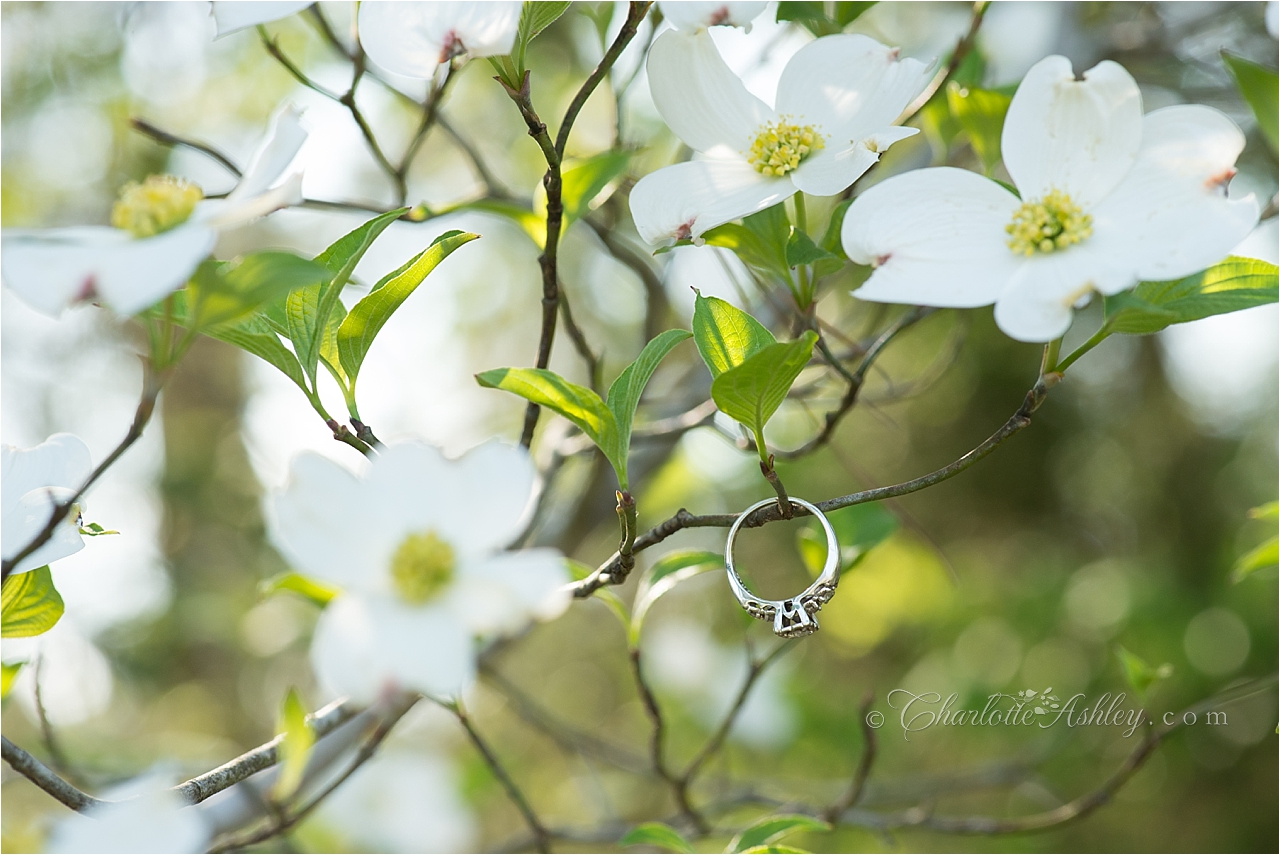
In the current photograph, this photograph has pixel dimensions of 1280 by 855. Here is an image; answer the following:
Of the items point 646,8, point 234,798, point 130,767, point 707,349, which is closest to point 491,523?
point 707,349

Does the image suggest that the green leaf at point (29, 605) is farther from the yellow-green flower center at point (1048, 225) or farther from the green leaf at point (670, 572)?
the yellow-green flower center at point (1048, 225)

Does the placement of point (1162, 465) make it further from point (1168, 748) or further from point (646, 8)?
point (646, 8)

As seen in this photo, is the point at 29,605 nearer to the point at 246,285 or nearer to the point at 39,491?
the point at 39,491

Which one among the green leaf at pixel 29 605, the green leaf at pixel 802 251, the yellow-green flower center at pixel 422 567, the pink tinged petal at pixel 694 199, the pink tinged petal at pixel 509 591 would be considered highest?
the pink tinged petal at pixel 694 199

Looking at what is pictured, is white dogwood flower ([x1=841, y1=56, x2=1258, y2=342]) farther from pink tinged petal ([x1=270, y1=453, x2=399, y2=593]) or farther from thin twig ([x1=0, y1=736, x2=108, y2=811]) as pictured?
thin twig ([x1=0, y1=736, x2=108, y2=811])

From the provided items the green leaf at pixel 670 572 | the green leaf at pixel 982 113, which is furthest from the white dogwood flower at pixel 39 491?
the green leaf at pixel 982 113

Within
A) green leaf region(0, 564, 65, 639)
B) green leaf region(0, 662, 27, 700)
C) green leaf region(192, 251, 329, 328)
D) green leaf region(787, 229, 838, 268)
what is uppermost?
green leaf region(192, 251, 329, 328)

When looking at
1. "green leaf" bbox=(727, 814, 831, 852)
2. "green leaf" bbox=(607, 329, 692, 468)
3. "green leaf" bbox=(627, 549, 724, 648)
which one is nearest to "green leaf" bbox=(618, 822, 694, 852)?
"green leaf" bbox=(727, 814, 831, 852)
